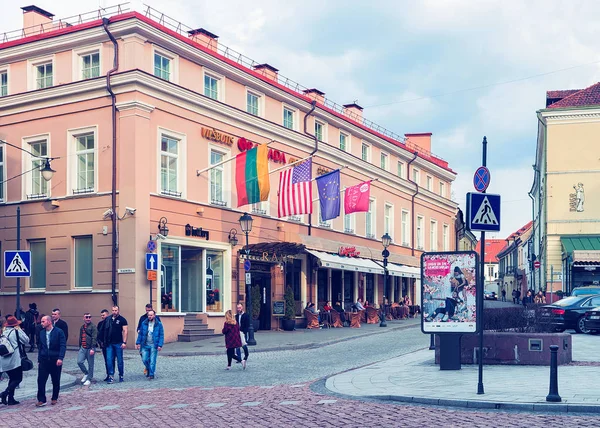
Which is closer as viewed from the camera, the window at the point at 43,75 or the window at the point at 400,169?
the window at the point at 43,75

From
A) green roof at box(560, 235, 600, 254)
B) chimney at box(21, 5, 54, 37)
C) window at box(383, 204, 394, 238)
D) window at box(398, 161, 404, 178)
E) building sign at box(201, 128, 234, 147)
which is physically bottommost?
green roof at box(560, 235, 600, 254)

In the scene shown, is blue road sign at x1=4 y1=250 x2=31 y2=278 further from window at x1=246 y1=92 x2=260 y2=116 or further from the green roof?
the green roof

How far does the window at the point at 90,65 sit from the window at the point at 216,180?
534 cm

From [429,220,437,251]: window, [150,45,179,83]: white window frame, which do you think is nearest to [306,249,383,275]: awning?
[150,45,179,83]: white window frame

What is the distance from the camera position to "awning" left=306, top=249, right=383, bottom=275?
3638 centimetres

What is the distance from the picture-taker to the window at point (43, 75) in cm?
2992

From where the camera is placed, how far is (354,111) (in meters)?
48.8

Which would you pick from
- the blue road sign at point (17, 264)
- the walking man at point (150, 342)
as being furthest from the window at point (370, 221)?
the walking man at point (150, 342)

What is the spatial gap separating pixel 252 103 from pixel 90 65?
24.8 feet

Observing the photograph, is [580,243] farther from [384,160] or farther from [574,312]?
[574,312]

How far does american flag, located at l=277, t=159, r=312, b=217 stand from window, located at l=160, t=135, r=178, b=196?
14.4 feet

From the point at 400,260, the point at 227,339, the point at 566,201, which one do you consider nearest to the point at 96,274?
the point at 227,339

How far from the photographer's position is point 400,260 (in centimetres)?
4909

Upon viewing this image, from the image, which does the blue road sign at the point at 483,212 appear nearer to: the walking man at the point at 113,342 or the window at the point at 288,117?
the walking man at the point at 113,342
